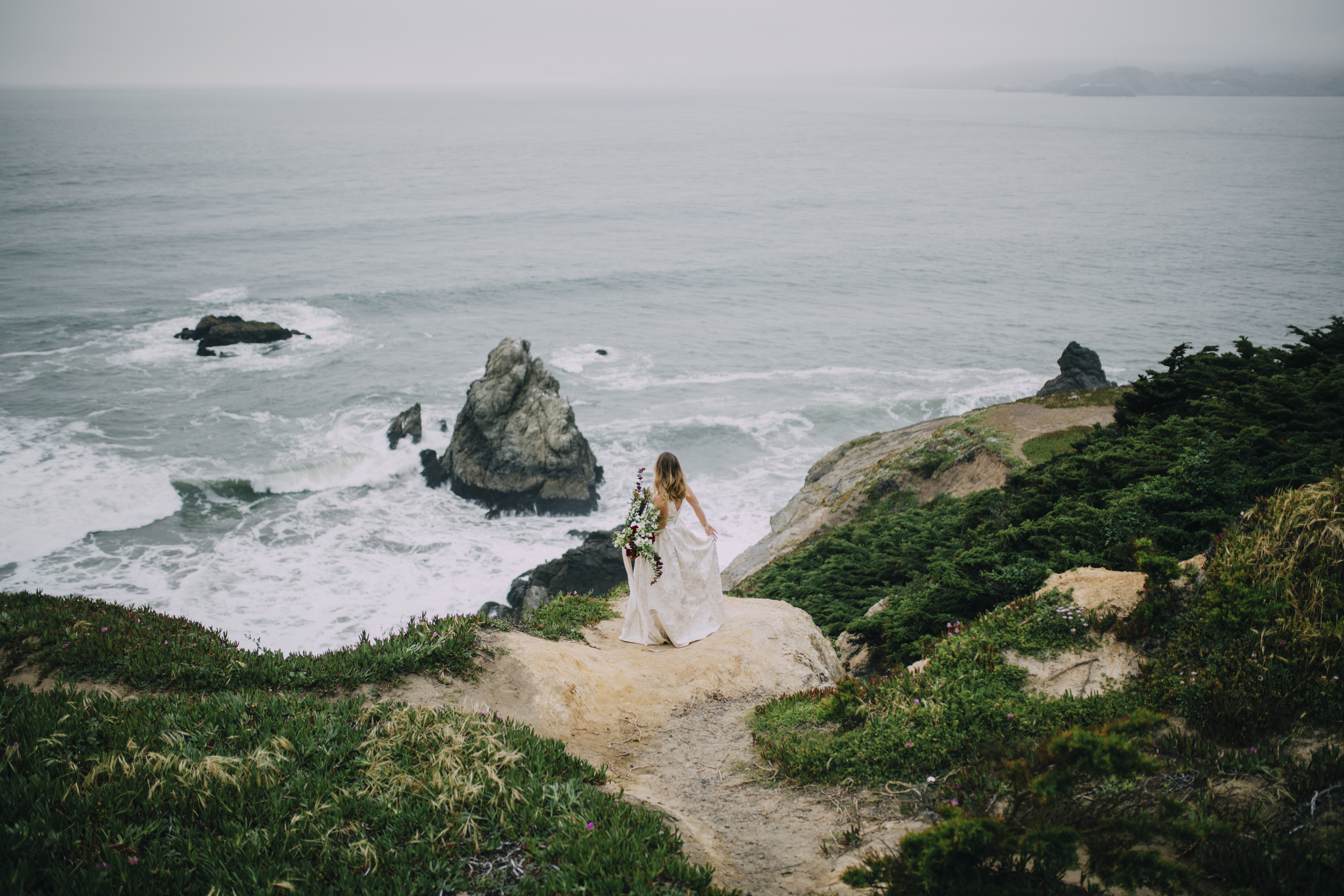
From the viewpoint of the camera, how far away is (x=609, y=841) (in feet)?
16.0

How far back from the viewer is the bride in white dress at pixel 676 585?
986 cm

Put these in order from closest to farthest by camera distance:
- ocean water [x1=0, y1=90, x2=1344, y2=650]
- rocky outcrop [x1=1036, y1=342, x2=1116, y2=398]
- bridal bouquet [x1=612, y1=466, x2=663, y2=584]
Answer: bridal bouquet [x1=612, y1=466, x2=663, y2=584] < ocean water [x1=0, y1=90, x2=1344, y2=650] < rocky outcrop [x1=1036, y1=342, x2=1116, y2=398]

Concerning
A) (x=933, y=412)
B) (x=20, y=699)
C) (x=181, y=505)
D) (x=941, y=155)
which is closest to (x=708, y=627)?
(x=20, y=699)

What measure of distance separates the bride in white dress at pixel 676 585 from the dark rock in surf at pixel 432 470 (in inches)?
942

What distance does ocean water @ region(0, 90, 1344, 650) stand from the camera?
88.8ft

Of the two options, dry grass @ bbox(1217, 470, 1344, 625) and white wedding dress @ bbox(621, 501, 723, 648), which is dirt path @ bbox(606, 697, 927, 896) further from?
dry grass @ bbox(1217, 470, 1344, 625)

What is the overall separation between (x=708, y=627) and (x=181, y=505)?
90.1ft

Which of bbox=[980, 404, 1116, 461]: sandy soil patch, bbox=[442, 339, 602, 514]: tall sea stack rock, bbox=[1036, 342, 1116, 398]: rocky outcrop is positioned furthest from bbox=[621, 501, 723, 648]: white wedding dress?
bbox=[1036, 342, 1116, 398]: rocky outcrop

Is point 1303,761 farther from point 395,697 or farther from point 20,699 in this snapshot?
point 20,699

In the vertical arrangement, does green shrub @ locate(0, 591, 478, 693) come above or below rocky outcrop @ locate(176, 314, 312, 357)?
below

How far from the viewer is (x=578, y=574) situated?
2369 cm

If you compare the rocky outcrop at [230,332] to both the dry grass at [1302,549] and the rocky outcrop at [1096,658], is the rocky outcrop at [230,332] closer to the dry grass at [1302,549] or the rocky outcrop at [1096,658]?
the rocky outcrop at [1096,658]

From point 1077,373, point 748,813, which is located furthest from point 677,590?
point 1077,373

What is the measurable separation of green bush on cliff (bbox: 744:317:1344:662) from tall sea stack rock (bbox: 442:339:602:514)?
15964 mm
